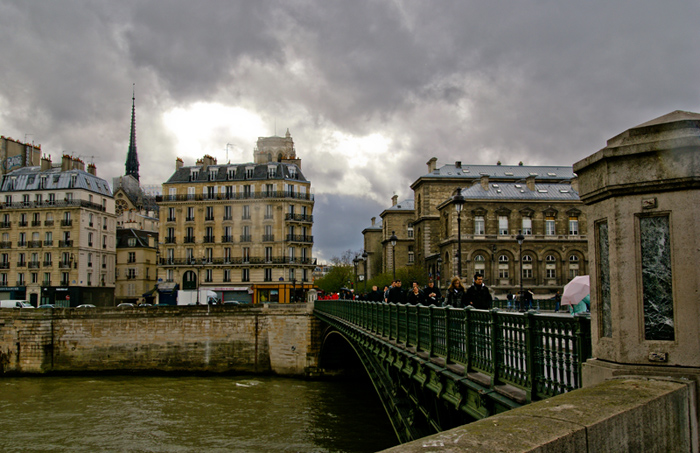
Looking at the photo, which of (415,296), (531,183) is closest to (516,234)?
(531,183)

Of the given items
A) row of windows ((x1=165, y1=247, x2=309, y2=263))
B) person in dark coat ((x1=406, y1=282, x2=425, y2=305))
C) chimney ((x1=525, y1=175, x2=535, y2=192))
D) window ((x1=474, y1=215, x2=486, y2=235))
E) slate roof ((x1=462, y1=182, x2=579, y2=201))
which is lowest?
person in dark coat ((x1=406, y1=282, x2=425, y2=305))

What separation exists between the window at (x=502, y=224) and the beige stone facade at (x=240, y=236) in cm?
1869

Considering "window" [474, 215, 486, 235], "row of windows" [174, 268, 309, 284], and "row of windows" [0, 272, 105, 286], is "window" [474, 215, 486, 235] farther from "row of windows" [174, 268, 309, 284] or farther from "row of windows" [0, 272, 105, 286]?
"row of windows" [0, 272, 105, 286]

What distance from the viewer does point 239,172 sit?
6144 cm

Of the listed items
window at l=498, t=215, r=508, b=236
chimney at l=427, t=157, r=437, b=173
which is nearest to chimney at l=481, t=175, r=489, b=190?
window at l=498, t=215, r=508, b=236

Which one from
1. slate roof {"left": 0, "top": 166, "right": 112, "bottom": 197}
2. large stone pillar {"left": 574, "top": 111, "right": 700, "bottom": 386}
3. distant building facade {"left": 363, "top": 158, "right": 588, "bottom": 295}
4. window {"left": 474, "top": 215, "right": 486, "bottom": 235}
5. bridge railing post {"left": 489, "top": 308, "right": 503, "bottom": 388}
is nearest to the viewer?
large stone pillar {"left": 574, "top": 111, "right": 700, "bottom": 386}

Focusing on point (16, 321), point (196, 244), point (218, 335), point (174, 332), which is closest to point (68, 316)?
point (16, 321)

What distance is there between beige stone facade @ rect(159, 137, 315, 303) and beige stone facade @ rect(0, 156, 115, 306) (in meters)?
7.71

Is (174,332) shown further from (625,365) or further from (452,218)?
(625,365)

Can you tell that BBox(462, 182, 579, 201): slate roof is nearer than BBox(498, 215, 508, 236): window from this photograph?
No

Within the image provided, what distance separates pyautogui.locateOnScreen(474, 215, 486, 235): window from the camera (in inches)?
2076

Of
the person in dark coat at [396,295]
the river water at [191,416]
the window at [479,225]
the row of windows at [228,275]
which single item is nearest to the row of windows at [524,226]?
the window at [479,225]

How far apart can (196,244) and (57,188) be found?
15.3m

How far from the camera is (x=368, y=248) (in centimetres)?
9256
